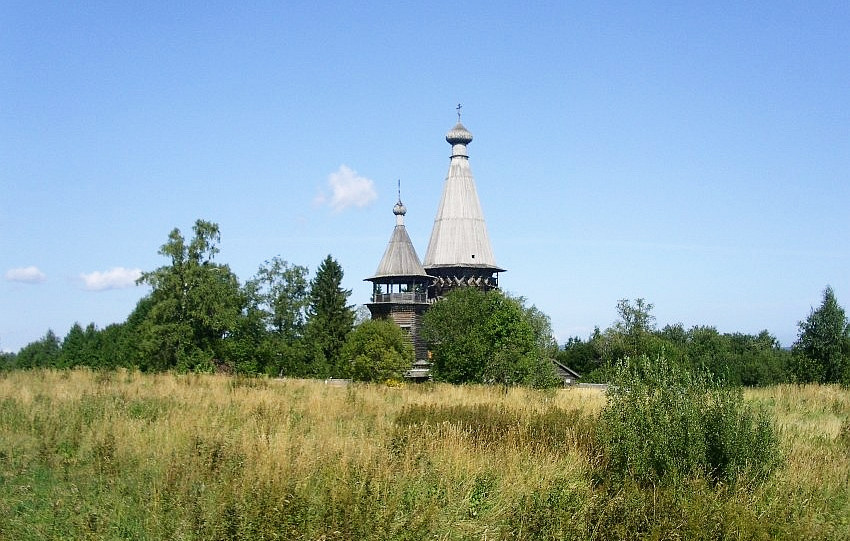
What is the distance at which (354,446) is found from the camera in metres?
10.1

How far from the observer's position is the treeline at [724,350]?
46.3 m

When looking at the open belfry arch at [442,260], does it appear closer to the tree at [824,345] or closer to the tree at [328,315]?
the tree at [328,315]

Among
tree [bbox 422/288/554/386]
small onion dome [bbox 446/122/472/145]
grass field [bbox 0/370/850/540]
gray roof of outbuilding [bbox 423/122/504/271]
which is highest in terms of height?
small onion dome [bbox 446/122/472/145]

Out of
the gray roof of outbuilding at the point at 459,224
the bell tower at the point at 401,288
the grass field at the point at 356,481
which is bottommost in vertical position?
the grass field at the point at 356,481

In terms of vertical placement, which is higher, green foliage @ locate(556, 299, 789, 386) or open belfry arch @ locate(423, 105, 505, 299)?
open belfry arch @ locate(423, 105, 505, 299)

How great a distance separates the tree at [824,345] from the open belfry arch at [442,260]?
21766 millimetres

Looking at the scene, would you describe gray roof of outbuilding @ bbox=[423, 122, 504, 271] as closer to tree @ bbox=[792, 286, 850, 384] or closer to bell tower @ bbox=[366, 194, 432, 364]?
bell tower @ bbox=[366, 194, 432, 364]

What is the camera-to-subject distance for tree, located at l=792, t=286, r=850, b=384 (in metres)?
45.9

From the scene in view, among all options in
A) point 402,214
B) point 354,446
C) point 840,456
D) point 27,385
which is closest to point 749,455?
point 840,456

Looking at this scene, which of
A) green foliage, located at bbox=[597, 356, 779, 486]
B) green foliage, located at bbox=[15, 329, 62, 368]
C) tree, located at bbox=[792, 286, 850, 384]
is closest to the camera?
green foliage, located at bbox=[597, 356, 779, 486]

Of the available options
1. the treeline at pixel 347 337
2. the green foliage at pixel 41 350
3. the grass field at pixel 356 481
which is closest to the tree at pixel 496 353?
the treeline at pixel 347 337

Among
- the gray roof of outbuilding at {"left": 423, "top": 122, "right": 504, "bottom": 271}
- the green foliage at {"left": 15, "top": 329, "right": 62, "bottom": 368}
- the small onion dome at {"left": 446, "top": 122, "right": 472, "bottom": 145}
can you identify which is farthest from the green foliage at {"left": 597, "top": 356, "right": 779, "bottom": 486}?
the green foliage at {"left": 15, "top": 329, "right": 62, "bottom": 368}

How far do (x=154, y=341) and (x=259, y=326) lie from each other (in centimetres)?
1750

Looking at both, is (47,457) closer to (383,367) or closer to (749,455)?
(749,455)
